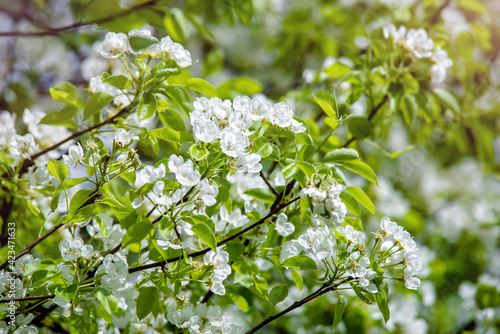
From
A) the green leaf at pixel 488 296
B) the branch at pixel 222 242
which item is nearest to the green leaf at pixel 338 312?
the branch at pixel 222 242

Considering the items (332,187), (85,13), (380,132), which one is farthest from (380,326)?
(85,13)

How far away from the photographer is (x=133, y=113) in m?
0.95

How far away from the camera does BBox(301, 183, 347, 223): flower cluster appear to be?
2.25 ft

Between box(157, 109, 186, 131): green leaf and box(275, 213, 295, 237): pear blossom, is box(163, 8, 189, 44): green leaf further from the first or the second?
box(275, 213, 295, 237): pear blossom

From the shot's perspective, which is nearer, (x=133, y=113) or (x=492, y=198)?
(x=133, y=113)

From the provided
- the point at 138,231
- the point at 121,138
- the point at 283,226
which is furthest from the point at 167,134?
the point at 283,226

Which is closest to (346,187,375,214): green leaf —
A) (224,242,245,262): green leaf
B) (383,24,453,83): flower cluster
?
(224,242,245,262): green leaf

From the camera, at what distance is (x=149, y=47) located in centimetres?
81

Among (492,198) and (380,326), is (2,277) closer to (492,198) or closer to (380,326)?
(380,326)

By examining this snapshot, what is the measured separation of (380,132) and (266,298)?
0.59m

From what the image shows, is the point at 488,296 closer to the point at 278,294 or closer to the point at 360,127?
the point at 360,127

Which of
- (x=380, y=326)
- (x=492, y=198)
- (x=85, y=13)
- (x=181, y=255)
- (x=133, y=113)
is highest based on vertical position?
(x=85, y=13)

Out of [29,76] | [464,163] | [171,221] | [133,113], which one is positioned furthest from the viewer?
[464,163]

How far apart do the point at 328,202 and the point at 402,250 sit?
0.19 m
